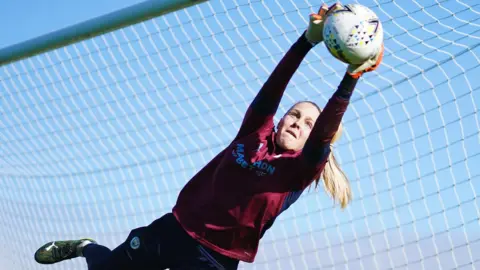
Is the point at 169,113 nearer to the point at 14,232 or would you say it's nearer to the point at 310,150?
the point at 14,232

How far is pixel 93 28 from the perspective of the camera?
503 centimetres

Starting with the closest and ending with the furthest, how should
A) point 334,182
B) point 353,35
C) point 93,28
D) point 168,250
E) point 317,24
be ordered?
point 353,35 < point 317,24 < point 168,250 < point 334,182 < point 93,28

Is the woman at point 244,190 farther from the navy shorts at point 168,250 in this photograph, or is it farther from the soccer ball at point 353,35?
the soccer ball at point 353,35

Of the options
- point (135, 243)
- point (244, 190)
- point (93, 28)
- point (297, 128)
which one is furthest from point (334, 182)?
point (93, 28)

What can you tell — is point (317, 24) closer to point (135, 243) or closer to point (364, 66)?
point (364, 66)

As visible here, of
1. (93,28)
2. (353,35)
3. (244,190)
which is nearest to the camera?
(353,35)

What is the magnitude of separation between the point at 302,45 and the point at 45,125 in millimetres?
3108

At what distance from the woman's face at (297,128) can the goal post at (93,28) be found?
1.23 metres

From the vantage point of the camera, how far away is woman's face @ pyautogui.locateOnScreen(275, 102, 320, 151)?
3.76m

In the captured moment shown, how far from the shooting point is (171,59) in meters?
5.77

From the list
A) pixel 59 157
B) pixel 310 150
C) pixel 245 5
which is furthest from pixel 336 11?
pixel 59 157

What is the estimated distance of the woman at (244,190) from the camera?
3.69 meters

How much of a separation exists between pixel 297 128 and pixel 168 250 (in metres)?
0.81

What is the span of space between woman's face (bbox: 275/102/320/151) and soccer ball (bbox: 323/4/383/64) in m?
0.57
